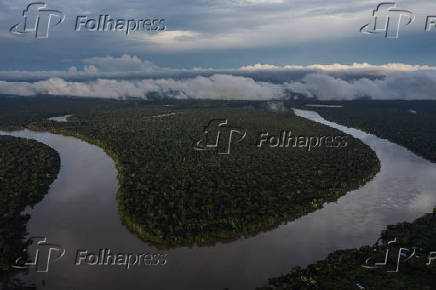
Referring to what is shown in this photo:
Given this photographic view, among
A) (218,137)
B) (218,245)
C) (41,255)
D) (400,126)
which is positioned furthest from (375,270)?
(400,126)

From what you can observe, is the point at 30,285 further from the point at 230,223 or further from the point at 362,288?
the point at 362,288

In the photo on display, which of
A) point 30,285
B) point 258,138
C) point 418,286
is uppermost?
point 258,138

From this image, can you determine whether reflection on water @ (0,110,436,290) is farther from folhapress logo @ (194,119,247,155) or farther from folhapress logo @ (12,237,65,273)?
folhapress logo @ (194,119,247,155)

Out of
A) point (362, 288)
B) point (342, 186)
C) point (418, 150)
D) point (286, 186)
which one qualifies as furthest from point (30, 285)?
point (418, 150)

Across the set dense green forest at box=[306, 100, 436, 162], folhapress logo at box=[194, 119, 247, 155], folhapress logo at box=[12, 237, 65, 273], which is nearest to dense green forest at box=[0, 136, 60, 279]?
folhapress logo at box=[12, 237, 65, 273]

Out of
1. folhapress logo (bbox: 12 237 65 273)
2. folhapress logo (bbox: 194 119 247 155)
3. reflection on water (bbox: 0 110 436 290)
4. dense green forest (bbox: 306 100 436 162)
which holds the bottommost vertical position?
folhapress logo (bbox: 12 237 65 273)
